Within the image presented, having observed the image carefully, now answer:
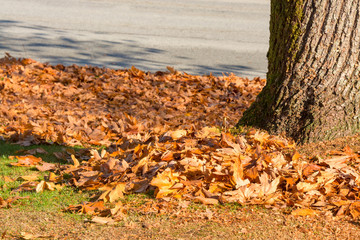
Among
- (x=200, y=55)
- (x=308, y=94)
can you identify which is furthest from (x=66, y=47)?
(x=308, y=94)

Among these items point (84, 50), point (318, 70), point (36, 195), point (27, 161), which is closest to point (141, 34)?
point (84, 50)

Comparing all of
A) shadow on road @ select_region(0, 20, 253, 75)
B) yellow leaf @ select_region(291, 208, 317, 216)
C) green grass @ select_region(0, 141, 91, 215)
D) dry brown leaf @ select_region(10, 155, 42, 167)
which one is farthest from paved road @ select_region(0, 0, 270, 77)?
yellow leaf @ select_region(291, 208, 317, 216)

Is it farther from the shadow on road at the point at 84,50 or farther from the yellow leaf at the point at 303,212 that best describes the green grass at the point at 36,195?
the shadow on road at the point at 84,50

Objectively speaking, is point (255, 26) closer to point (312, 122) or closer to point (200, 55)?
point (200, 55)

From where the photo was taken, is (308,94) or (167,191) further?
(308,94)

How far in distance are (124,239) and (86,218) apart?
457 mm

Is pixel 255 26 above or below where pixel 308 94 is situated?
above

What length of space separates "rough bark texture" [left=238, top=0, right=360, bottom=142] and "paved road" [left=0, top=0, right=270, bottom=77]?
4768 millimetres

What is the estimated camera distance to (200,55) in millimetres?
9859

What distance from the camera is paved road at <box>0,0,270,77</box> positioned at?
30.2ft

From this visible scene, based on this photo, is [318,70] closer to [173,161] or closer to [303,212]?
[303,212]

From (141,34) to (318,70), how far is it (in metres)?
8.66

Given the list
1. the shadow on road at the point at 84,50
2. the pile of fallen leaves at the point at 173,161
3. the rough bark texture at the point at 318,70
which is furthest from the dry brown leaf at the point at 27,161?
the shadow on road at the point at 84,50

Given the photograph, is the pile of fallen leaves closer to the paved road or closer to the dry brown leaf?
the dry brown leaf
